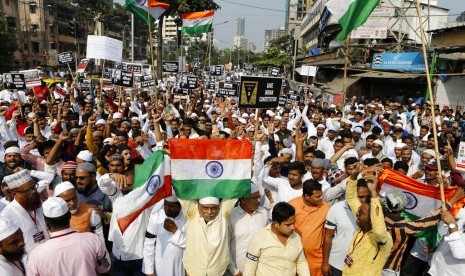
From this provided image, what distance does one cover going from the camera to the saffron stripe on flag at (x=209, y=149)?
3766 millimetres

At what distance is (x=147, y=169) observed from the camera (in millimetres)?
3734

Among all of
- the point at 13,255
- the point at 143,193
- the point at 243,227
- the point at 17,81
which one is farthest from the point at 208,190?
the point at 17,81

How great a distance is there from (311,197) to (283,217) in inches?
28.1

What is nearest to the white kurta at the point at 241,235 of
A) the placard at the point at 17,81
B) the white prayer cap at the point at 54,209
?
the white prayer cap at the point at 54,209

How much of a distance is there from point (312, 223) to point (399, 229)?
2.69 feet

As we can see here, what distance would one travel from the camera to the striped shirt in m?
3.42

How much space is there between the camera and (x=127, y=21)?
69.4m

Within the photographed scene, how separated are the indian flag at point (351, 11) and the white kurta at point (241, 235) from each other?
3.34 meters

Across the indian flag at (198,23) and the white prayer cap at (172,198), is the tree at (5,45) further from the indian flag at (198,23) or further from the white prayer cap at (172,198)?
the white prayer cap at (172,198)

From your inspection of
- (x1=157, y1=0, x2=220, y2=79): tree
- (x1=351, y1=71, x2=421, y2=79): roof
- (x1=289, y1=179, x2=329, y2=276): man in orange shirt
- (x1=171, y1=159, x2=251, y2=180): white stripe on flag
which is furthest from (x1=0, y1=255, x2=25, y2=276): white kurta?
(x1=157, y1=0, x2=220, y2=79): tree

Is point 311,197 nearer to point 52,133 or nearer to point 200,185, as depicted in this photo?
point 200,185

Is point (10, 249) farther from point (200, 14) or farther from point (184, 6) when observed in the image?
point (184, 6)

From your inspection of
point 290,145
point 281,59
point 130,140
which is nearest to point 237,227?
point 130,140

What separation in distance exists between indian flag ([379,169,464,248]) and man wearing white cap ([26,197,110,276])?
2.98m
